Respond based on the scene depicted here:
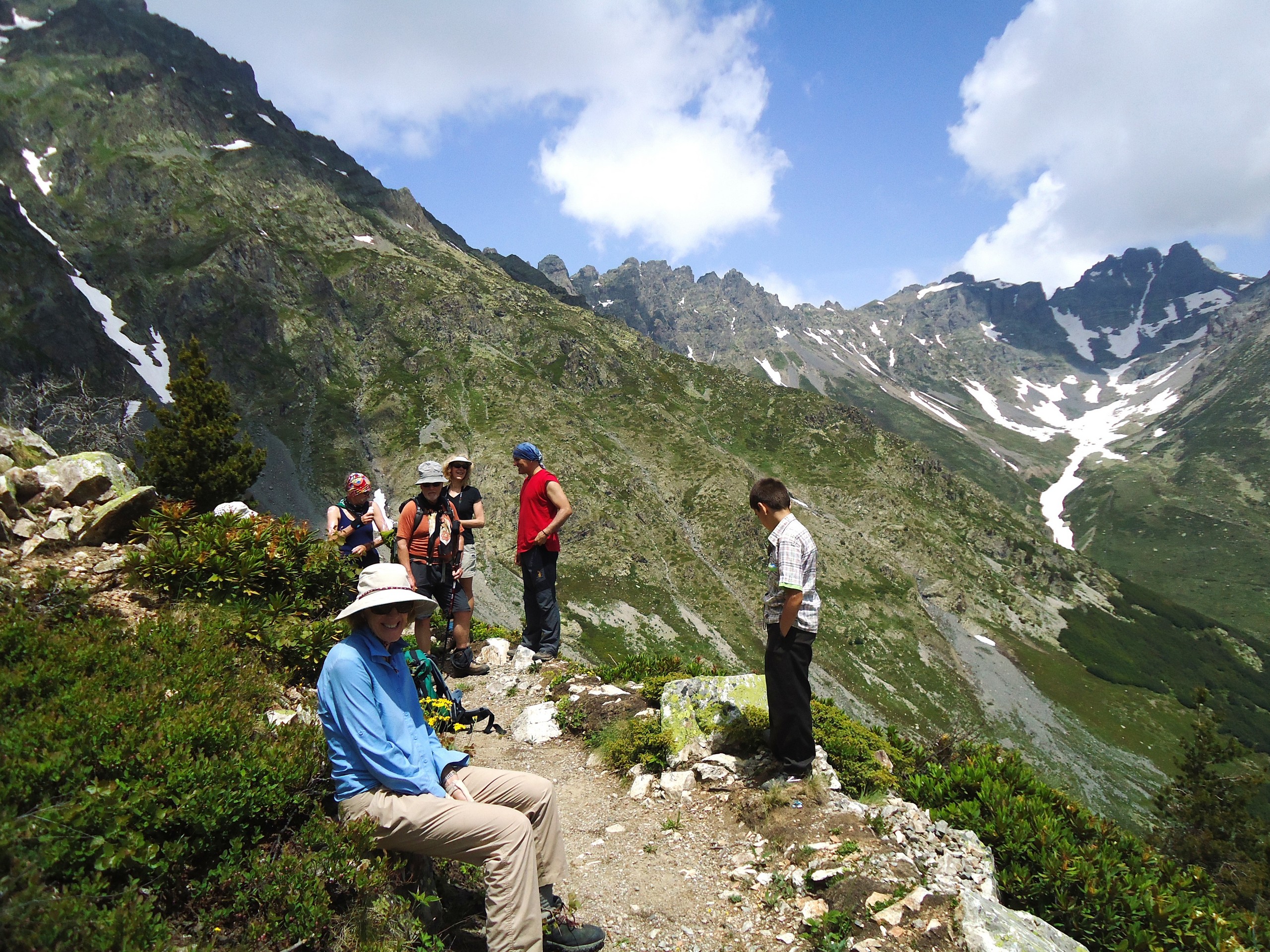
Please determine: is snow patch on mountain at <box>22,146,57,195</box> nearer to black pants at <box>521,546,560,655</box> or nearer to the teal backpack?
black pants at <box>521,546,560,655</box>

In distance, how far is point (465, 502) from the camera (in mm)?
11180

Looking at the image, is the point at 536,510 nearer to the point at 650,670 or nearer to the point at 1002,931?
the point at 650,670

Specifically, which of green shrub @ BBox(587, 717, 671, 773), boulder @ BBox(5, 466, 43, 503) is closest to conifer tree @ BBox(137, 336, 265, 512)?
boulder @ BBox(5, 466, 43, 503)

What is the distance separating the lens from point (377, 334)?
167500 millimetres

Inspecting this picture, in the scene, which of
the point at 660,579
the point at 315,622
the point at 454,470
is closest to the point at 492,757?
the point at 315,622

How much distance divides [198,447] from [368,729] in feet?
113

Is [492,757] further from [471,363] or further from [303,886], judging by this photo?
[471,363]

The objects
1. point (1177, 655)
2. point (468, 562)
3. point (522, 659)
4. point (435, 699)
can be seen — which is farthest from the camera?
point (1177, 655)

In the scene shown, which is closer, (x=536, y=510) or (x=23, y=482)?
(x=23, y=482)

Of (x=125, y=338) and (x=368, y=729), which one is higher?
(x=125, y=338)

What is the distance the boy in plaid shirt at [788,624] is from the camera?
23.4ft

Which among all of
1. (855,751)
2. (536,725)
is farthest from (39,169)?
(855,751)

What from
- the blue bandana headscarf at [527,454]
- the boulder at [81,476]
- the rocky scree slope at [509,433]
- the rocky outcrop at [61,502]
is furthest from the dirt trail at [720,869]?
the rocky scree slope at [509,433]

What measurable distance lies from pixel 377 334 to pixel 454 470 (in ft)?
577
